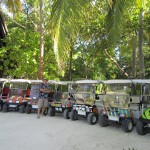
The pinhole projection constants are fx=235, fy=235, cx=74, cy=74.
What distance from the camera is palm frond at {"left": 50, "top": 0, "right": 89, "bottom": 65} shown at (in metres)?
4.52

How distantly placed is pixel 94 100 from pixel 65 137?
265 centimetres

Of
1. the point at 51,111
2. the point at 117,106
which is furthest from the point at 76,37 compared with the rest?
the point at 51,111

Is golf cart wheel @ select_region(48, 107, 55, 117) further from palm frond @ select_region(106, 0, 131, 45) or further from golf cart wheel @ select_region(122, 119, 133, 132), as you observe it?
palm frond @ select_region(106, 0, 131, 45)

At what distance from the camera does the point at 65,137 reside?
247 inches

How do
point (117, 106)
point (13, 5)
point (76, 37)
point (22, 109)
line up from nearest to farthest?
point (76, 37) < point (117, 106) < point (22, 109) < point (13, 5)

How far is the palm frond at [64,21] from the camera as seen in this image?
4515mm

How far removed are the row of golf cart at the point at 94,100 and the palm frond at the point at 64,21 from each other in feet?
10.7

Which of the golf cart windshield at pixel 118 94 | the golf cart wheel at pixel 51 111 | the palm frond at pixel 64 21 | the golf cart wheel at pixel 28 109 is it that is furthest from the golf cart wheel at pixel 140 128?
the golf cart wheel at pixel 28 109

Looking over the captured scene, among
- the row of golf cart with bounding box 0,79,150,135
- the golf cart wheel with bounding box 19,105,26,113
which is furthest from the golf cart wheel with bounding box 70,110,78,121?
the golf cart wheel with bounding box 19,105,26,113

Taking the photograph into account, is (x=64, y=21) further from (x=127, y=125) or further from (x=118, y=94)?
(x=118, y=94)

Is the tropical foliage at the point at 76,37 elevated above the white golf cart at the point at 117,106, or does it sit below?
above

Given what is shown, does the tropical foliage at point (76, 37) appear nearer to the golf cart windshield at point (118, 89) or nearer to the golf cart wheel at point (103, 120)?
the golf cart windshield at point (118, 89)

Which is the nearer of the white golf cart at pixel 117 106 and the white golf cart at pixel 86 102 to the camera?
the white golf cart at pixel 117 106

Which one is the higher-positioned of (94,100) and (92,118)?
(94,100)
